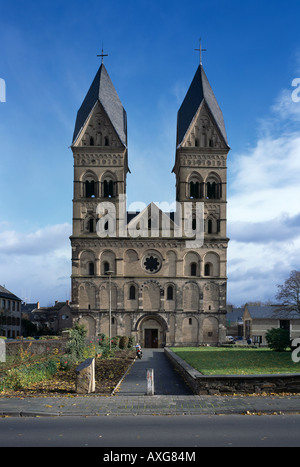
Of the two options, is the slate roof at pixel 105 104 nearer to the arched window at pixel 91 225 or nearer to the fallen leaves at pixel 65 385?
the arched window at pixel 91 225

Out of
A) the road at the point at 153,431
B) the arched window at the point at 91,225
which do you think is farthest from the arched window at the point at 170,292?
the road at the point at 153,431

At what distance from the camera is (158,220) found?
58.3 metres

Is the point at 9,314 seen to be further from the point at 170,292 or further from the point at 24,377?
the point at 24,377

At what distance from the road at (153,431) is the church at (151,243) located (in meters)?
43.9

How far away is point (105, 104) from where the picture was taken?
60625mm

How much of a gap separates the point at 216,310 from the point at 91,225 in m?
18.2

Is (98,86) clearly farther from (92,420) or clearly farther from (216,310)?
(92,420)

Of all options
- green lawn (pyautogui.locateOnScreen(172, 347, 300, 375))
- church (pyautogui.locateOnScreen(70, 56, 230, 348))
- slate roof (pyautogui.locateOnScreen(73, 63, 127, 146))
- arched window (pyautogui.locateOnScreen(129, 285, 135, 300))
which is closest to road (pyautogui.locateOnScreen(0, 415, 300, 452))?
green lawn (pyautogui.locateOnScreen(172, 347, 300, 375))

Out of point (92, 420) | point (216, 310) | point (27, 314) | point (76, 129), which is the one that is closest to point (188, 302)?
point (216, 310)

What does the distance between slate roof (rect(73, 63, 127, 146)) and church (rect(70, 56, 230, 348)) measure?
0.92 feet

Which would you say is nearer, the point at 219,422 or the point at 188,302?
the point at 219,422

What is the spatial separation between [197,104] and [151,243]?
19.1m

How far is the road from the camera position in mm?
9508

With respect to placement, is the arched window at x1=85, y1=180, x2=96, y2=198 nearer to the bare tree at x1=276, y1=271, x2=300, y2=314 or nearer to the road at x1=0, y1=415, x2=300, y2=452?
→ the bare tree at x1=276, y1=271, x2=300, y2=314
